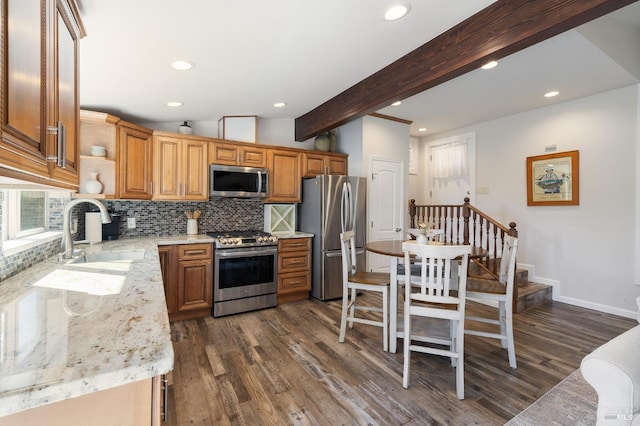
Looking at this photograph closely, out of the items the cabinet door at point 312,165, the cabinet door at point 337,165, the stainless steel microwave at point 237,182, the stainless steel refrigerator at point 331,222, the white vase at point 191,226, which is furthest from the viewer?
the cabinet door at point 337,165

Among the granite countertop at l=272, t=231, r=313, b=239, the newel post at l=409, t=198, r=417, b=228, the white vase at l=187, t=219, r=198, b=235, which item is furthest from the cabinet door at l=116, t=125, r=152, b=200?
the newel post at l=409, t=198, r=417, b=228

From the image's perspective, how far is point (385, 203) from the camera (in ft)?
15.1

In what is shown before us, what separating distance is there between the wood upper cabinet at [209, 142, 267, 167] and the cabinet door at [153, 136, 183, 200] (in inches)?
15.3

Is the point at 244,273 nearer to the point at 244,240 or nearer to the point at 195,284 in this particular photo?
the point at 244,240

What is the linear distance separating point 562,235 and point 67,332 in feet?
16.9

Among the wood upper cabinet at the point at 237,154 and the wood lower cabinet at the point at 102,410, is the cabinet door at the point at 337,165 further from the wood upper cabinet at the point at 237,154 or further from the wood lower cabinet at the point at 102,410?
the wood lower cabinet at the point at 102,410

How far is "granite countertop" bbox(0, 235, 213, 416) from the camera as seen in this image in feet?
2.07

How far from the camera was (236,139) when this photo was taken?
395 centimetres

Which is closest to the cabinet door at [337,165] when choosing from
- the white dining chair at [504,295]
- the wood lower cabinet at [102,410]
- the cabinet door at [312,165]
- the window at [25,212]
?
the cabinet door at [312,165]

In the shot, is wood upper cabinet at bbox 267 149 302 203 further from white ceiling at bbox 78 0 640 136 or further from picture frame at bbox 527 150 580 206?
picture frame at bbox 527 150 580 206

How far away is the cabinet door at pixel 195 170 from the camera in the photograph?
3533mm

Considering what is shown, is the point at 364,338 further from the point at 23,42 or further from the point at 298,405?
the point at 23,42

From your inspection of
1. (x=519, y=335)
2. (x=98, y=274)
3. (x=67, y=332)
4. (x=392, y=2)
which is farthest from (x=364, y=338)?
(x=392, y=2)

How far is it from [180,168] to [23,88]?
2.75m
